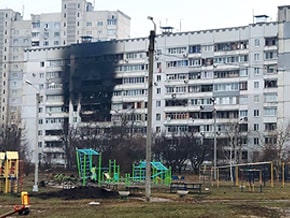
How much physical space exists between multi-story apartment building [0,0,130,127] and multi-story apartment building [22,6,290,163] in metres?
25.0

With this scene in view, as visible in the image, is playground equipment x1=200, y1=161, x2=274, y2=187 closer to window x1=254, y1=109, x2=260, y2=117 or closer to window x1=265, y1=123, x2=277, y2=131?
window x1=265, y1=123, x2=277, y2=131

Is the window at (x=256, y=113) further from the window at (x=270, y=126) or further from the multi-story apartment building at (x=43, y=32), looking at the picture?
the multi-story apartment building at (x=43, y=32)

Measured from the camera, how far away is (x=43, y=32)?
144125 millimetres

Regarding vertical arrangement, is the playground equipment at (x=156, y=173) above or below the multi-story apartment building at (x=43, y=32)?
below

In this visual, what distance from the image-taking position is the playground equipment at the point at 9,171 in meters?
37.3

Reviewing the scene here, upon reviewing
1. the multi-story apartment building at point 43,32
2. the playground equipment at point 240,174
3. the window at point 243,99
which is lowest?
the playground equipment at point 240,174

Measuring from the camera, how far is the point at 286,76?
92188 mm

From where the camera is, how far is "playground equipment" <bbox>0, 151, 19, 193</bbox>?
3728cm

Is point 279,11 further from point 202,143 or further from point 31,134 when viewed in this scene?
point 31,134

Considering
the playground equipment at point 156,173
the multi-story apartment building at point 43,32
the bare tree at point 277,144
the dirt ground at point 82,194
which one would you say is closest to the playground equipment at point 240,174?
the playground equipment at point 156,173

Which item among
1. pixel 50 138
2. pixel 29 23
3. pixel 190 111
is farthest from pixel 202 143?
pixel 29 23

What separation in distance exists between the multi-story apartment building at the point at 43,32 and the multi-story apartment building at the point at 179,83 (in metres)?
25.0

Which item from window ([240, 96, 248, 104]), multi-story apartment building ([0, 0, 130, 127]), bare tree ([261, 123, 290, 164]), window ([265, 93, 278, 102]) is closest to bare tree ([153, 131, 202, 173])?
bare tree ([261, 123, 290, 164])

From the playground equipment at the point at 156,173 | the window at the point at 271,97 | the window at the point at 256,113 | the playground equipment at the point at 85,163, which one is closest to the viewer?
the playground equipment at the point at 85,163
